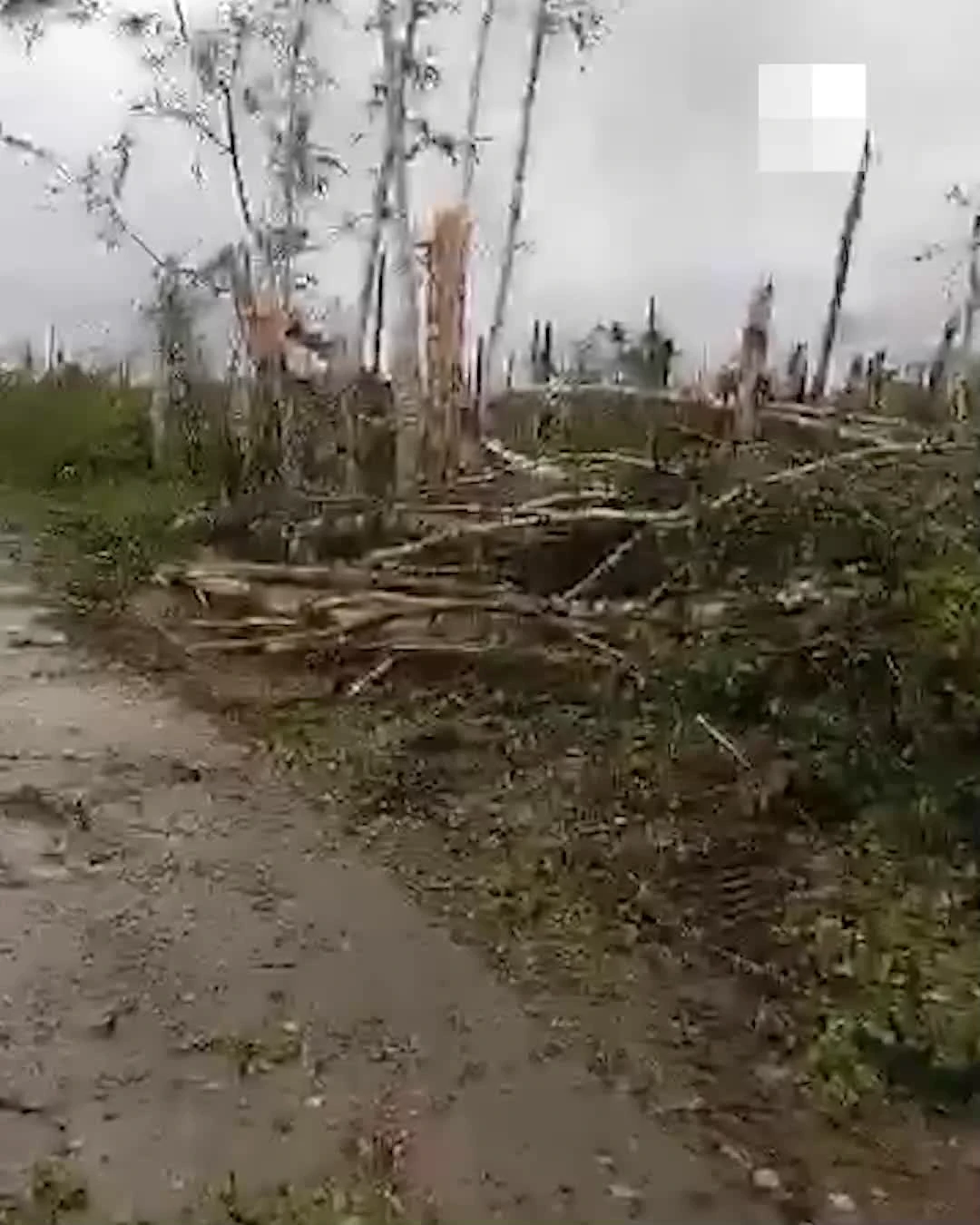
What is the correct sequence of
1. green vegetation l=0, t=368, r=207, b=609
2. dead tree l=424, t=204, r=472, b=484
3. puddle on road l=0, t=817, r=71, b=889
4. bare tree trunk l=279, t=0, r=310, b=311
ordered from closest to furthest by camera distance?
puddle on road l=0, t=817, r=71, b=889
dead tree l=424, t=204, r=472, b=484
green vegetation l=0, t=368, r=207, b=609
bare tree trunk l=279, t=0, r=310, b=311

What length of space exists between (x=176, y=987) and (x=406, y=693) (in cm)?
332

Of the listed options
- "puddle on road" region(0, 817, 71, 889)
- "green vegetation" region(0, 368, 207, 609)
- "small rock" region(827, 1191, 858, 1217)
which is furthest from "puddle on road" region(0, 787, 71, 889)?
"green vegetation" region(0, 368, 207, 609)

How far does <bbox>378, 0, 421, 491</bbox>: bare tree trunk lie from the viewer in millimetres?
11156

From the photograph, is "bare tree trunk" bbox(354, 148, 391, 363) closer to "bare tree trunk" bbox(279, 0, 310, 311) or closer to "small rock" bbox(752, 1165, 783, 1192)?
"bare tree trunk" bbox(279, 0, 310, 311)

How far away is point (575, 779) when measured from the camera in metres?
6.19

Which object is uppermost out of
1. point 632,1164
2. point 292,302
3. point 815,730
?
point 292,302

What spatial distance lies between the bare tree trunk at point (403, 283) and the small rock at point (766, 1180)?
7020mm

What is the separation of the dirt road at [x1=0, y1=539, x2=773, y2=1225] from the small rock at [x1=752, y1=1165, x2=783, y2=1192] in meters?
0.05

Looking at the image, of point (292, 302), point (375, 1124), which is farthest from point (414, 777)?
point (292, 302)

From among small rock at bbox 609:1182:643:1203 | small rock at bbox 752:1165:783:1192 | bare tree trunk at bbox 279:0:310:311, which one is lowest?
small rock at bbox 752:1165:783:1192

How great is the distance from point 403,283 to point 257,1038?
31.3ft

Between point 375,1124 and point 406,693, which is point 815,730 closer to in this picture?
point 406,693

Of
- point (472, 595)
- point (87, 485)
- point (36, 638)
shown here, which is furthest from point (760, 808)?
point (87, 485)

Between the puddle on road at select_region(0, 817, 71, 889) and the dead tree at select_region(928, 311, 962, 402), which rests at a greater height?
the dead tree at select_region(928, 311, 962, 402)
